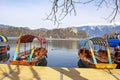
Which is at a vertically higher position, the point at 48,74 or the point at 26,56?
the point at 48,74

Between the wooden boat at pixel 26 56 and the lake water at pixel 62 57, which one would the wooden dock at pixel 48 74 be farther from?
the lake water at pixel 62 57

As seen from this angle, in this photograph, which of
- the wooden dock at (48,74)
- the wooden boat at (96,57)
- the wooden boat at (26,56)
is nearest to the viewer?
the wooden dock at (48,74)

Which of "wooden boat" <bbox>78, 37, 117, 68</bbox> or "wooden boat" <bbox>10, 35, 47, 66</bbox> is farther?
"wooden boat" <bbox>10, 35, 47, 66</bbox>

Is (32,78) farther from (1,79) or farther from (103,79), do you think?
(103,79)

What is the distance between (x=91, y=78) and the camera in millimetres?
12109

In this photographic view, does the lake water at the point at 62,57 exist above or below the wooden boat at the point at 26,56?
below

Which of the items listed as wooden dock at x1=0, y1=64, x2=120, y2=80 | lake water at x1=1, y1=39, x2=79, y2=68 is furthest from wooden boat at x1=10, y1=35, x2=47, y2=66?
wooden dock at x1=0, y1=64, x2=120, y2=80

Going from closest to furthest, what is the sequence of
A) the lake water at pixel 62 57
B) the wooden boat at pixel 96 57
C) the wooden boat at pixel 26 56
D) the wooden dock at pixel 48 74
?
the wooden dock at pixel 48 74
the wooden boat at pixel 96 57
the wooden boat at pixel 26 56
the lake water at pixel 62 57

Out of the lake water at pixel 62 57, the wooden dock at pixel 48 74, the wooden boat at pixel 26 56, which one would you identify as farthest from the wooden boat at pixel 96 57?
the wooden dock at pixel 48 74

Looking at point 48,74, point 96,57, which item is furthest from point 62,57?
point 48,74

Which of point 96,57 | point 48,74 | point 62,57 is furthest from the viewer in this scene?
point 62,57

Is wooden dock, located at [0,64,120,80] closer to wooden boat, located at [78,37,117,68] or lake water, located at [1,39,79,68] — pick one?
wooden boat, located at [78,37,117,68]

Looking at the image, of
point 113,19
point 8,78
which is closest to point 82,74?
point 8,78

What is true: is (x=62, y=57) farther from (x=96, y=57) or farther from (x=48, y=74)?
(x=48, y=74)
